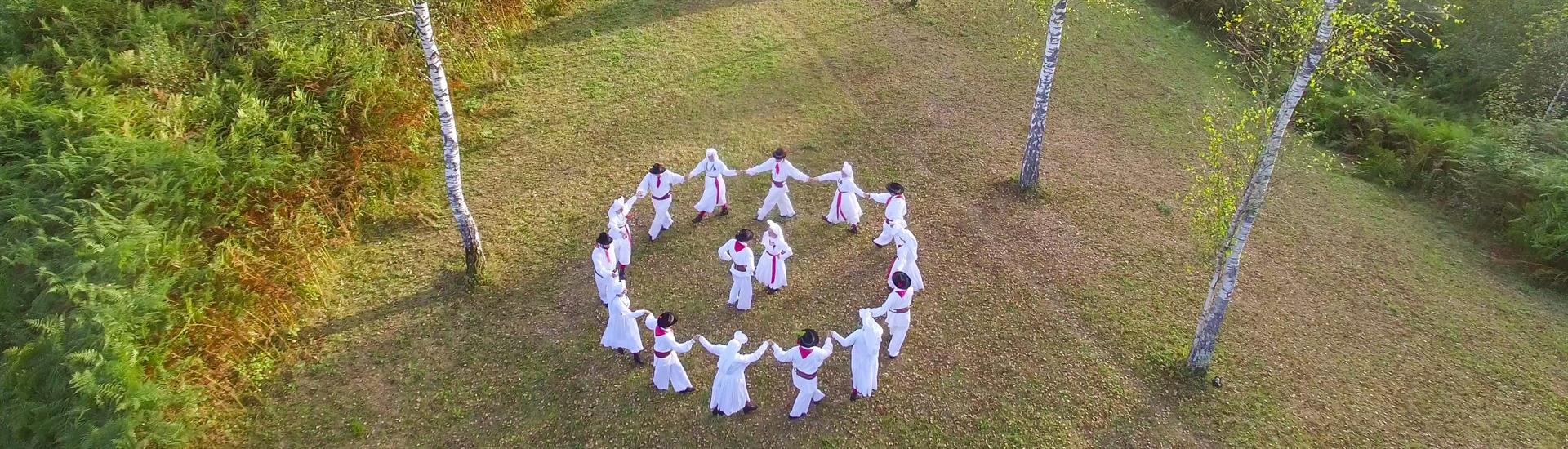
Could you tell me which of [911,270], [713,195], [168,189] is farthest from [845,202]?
[168,189]

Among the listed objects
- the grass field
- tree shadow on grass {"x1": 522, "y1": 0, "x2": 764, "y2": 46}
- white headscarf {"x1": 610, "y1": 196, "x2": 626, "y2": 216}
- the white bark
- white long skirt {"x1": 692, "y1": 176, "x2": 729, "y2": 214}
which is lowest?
the grass field

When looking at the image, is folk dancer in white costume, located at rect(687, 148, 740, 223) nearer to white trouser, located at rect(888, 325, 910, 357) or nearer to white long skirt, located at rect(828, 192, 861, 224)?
white long skirt, located at rect(828, 192, 861, 224)

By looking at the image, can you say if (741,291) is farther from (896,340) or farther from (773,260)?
(896,340)

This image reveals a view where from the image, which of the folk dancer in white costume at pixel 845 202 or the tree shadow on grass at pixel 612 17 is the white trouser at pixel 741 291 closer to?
the folk dancer in white costume at pixel 845 202

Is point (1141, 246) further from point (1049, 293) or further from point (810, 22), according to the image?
point (810, 22)

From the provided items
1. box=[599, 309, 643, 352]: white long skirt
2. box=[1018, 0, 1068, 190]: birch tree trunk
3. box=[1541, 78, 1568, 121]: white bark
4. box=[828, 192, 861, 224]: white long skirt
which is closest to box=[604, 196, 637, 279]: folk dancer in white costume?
box=[599, 309, 643, 352]: white long skirt

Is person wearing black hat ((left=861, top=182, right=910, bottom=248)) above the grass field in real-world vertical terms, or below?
above
